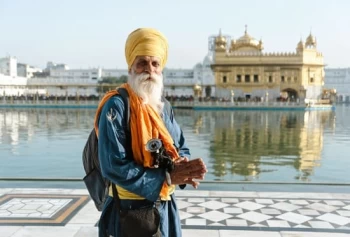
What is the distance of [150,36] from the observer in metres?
1.81

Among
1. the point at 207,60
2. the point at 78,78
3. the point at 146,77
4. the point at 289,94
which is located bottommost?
the point at 146,77

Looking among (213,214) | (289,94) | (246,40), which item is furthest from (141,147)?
(246,40)

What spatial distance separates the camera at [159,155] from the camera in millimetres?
1685

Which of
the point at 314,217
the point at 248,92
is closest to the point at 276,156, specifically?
the point at 314,217

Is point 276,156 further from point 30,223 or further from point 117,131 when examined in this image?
point 117,131

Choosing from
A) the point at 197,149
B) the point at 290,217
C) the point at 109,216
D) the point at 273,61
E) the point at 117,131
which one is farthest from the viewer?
the point at 273,61

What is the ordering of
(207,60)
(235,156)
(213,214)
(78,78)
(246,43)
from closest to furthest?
(213,214) < (235,156) < (246,43) < (207,60) < (78,78)

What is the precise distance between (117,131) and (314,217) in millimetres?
2842

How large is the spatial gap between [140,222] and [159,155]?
287 millimetres

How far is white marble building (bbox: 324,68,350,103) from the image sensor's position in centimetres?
9300

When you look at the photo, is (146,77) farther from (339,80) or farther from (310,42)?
(339,80)

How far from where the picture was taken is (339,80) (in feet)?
309

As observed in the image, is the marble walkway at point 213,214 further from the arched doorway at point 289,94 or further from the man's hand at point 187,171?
the arched doorway at point 289,94

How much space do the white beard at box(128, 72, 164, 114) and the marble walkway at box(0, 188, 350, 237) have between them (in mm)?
1827
